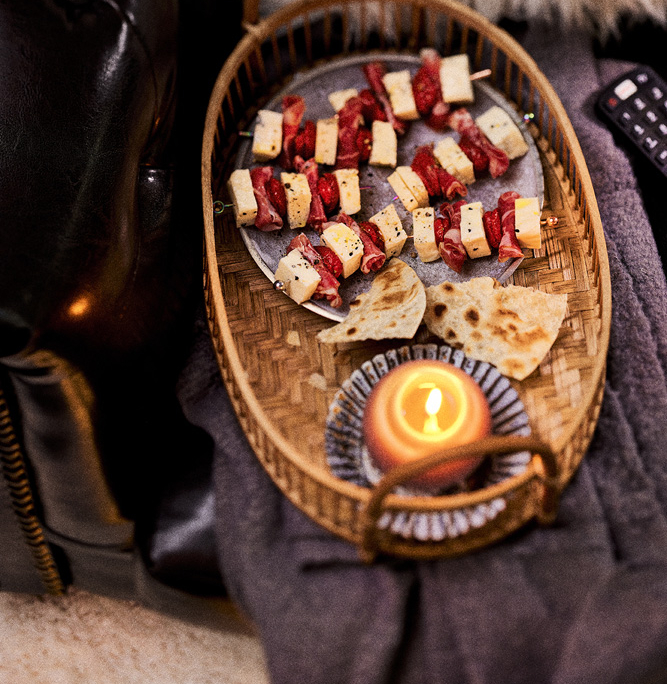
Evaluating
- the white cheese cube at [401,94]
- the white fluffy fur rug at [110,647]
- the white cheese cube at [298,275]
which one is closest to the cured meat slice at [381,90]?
the white cheese cube at [401,94]

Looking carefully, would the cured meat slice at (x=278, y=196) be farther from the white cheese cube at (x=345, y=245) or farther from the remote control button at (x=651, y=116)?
the remote control button at (x=651, y=116)

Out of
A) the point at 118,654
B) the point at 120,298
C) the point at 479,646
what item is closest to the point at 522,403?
the point at 479,646

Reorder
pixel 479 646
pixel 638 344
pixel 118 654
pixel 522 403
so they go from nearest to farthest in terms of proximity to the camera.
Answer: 1. pixel 479 646
2. pixel 522 403
3. pixel 638 344
4. pixel 118 654

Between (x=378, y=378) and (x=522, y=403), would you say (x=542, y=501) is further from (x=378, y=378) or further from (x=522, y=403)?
(x=378, y=378)

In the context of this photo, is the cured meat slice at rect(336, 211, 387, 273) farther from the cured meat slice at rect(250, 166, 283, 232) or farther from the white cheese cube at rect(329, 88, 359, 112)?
the white cheese cube at rect(329, 88, 359, 112)

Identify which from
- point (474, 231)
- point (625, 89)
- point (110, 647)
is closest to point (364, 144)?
point (474, 231)
